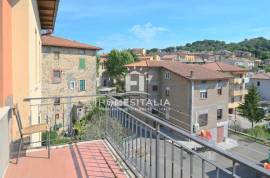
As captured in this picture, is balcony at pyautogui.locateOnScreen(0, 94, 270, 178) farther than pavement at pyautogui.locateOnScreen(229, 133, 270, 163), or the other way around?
pavement at pyautogui.locateOnScreen(229, 133, 270, 163)

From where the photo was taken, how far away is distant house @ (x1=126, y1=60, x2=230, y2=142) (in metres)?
23.3

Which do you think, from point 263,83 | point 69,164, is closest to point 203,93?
point 69,164

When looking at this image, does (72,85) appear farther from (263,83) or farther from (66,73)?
(263,83)

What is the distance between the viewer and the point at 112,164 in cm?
360

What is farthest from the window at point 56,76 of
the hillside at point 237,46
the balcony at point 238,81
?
the hillside at point 237,46

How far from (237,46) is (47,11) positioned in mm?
110731

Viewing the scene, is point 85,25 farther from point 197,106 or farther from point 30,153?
point 30,153

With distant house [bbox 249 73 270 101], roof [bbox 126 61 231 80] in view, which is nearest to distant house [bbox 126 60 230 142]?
roof [bbox 126 61 231 80]

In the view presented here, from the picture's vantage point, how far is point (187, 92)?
76.6 ft

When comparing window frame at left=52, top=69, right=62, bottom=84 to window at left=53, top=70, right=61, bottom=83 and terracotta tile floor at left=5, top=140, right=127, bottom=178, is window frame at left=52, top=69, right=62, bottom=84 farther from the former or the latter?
terracotta tile floor at left=5, top=140, right=127, bottom=178

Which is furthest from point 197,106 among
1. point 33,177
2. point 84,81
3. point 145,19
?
point 145,19

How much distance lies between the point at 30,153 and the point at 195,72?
2190cm

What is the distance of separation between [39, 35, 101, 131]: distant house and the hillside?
7555cm

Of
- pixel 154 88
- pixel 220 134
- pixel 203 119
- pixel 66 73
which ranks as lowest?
pixel 220 134
